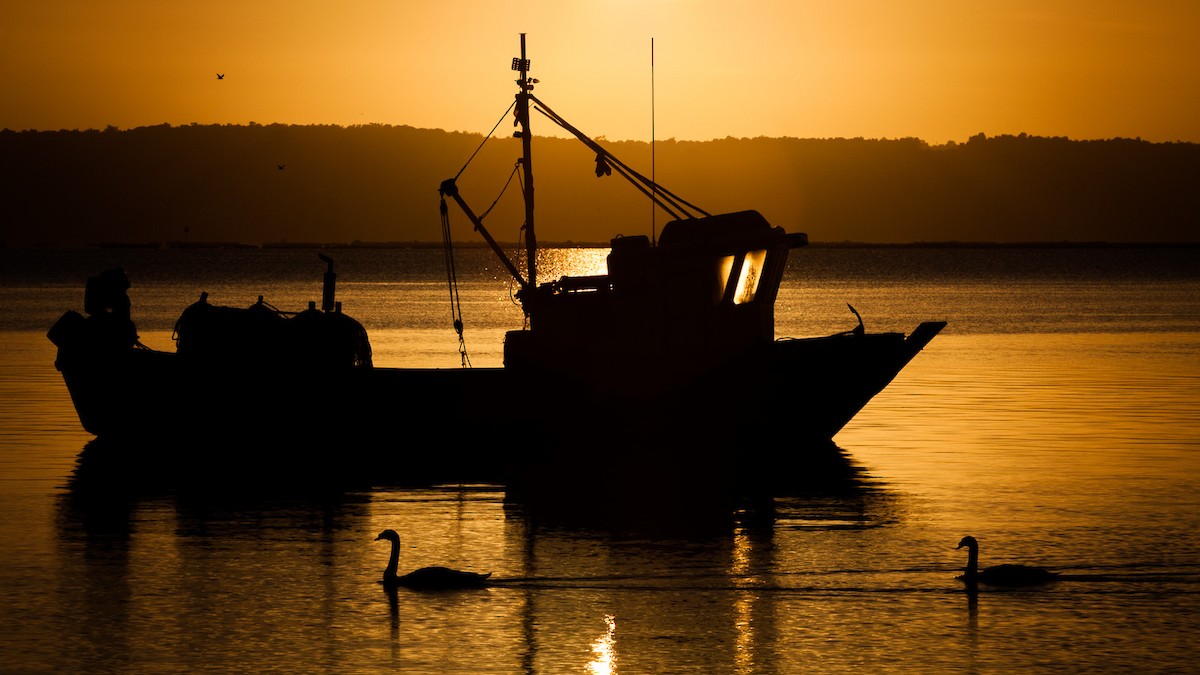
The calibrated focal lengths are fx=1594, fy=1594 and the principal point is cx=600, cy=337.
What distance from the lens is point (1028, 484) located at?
26438mm

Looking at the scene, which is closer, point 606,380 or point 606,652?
point 606,652

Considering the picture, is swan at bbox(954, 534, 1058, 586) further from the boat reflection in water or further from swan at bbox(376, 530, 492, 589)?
swan at bbox(376, 530, 492, 589)

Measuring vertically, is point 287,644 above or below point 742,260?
below

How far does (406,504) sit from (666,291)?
25.2 feet

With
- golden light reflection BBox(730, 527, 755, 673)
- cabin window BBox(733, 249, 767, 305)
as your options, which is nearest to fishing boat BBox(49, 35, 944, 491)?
cabin window BBox(733, 249, 767, 305)

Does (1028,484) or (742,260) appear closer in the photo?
(1028,484)

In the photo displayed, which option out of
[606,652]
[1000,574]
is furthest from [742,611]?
[1000,574]

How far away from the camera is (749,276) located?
Answer: 30.8 m

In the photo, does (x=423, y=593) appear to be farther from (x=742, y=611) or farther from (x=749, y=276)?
(x=749, y=276)

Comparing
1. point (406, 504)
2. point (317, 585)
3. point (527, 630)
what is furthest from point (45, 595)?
point (406, 504)

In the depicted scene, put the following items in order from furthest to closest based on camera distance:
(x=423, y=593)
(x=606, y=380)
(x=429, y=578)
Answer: (x=606, y=380) < (x=429, y=578) < (x=423, y=593)

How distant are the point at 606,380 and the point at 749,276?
11.2ft

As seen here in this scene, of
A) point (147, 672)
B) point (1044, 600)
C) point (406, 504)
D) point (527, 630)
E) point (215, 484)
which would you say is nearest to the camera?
point (147, 672)

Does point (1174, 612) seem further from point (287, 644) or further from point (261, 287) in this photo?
point (261, 287)
